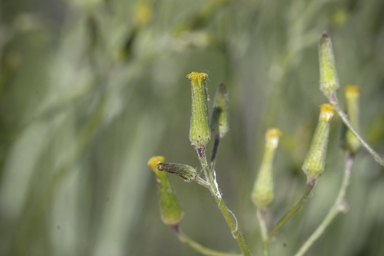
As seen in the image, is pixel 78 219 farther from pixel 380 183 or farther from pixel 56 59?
pixel 380 183

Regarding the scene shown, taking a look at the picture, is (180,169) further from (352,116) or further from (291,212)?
(352,116)

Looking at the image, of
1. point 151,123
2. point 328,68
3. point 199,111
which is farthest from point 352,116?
point 151,123

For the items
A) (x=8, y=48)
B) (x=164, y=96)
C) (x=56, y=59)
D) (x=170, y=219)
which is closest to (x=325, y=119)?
(x=170, y=219)

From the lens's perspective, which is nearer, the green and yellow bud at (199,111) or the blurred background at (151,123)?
the green and yellow bud at (199,111)

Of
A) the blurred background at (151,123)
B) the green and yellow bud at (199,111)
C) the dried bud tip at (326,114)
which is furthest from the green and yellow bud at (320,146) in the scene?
the blurred background at (151,123)

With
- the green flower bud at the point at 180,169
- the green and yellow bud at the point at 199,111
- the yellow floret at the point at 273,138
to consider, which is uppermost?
the green and yellow bud at the point at 199,111

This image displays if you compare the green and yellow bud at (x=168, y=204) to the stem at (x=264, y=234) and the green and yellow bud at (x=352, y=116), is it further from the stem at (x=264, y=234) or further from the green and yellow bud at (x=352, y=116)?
the green and yellow bud at (x=352, y=116)

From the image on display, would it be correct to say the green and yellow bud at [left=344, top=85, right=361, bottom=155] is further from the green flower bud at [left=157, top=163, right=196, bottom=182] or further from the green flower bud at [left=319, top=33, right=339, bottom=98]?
the green flower bud at [left=157, top=163, right=196, bottom=182]

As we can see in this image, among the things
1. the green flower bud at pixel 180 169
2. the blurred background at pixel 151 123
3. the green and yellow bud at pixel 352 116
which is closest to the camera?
the green flower bud at pixel 180 169
